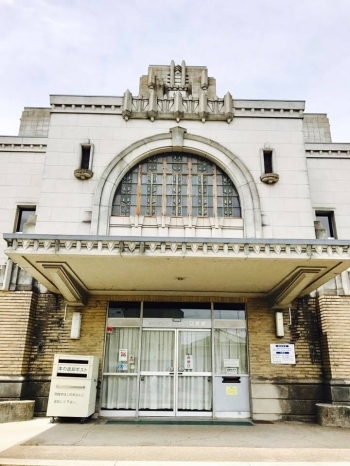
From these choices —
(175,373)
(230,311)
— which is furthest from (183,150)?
(175,373)

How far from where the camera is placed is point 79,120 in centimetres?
1184

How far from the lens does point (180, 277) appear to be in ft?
31.2

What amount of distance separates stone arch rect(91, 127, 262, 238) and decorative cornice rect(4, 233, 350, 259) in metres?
2.61

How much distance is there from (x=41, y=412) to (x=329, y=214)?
33.5ft

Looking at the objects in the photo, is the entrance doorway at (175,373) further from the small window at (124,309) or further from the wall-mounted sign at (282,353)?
the wall-mounted sign at (282,353)

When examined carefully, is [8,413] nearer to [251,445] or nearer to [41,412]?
[41,412]

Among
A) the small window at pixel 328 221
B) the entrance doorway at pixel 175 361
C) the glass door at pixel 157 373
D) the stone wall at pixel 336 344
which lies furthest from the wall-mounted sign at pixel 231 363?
the small window at pixel 328 221

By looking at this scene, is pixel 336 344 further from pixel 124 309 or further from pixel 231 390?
pixel 124 309

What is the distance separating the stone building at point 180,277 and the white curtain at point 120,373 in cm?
3

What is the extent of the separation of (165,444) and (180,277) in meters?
3.68

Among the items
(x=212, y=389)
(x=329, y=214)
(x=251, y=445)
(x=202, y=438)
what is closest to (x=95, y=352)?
(x=212, y=389)

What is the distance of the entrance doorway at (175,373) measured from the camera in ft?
33.7

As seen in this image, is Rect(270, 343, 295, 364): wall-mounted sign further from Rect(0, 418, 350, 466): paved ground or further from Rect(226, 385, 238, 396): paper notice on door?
Rect(0, 418, 350, 466): paved ground

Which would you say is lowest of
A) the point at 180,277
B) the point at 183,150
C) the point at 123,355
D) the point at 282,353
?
the point at 123,355
